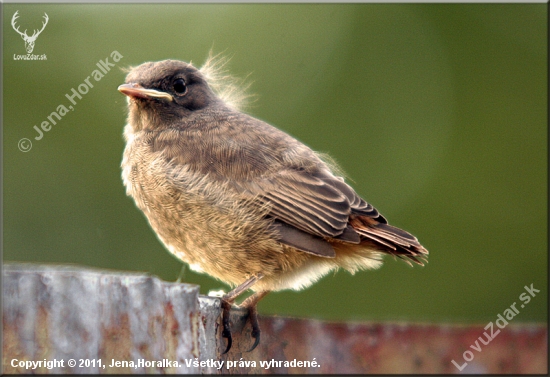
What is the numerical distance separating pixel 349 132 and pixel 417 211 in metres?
1.05

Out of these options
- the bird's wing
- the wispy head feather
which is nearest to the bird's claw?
the bird's wing

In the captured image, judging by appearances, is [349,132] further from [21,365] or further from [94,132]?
[21,365]

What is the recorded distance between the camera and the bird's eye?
5.02 metres

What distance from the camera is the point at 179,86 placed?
5043mm

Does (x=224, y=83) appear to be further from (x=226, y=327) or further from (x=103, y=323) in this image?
(x=103, y=323)

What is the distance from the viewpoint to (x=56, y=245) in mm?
6262

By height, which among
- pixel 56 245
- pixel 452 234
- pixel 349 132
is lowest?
pixel 56 245

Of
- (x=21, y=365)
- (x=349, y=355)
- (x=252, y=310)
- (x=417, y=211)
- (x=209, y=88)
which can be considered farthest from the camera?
(x=417, y=211)

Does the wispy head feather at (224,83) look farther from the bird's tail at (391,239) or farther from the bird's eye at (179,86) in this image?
the bird's tail at (391,239)

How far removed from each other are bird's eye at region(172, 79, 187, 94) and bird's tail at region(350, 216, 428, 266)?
1825 mm

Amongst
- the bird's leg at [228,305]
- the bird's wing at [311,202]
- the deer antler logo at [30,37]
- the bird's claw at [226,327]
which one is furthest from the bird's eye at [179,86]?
the bird's claw at [226,327]

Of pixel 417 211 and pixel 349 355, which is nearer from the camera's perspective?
pixel 349 355

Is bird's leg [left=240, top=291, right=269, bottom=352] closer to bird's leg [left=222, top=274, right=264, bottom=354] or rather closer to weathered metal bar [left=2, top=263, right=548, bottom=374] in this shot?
bird's leg [left=222, top=274, right=264, bottom=354]

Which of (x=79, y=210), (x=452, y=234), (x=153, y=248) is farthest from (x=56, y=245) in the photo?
(x=452, y=234)
